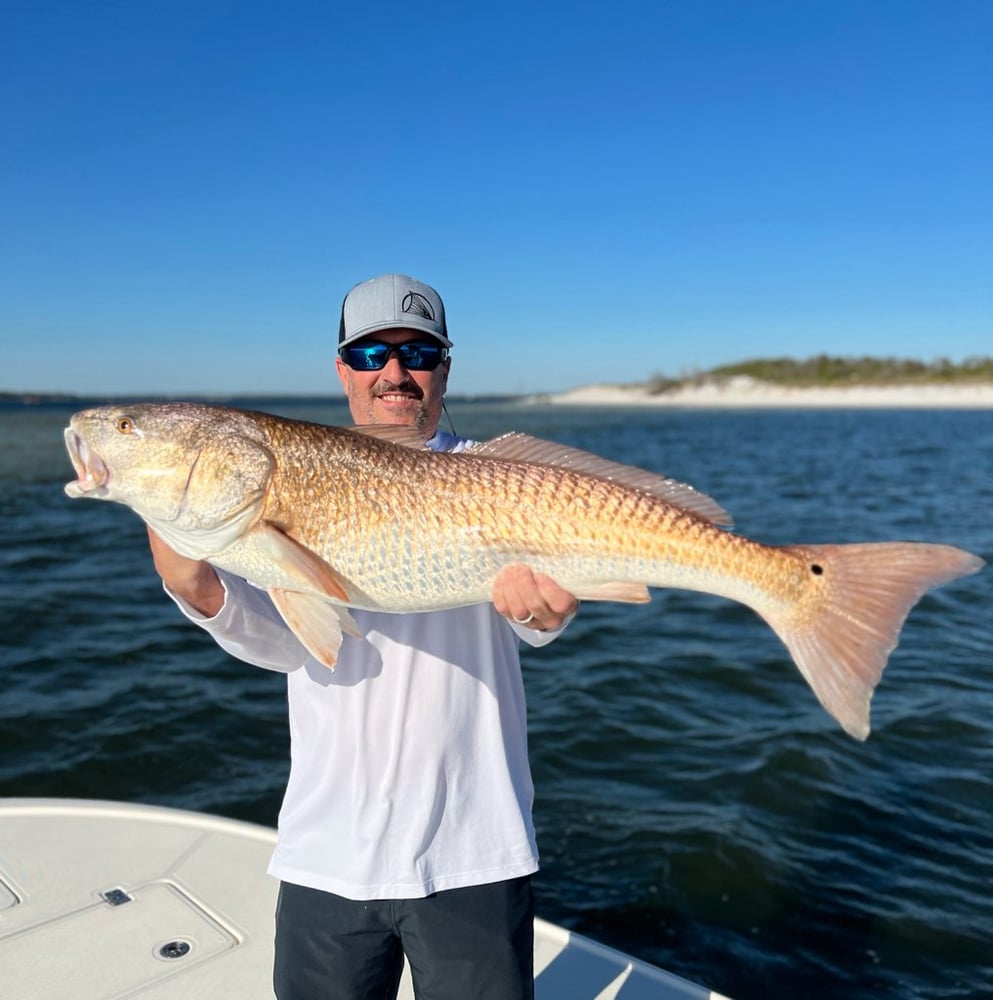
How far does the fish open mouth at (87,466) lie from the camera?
295 cm

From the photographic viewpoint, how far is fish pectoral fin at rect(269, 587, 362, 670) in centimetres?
277

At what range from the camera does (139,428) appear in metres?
2.98

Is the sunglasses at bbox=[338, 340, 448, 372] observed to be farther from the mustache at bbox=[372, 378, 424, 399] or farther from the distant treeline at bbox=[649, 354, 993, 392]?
the distant treeline at bbox=[649, 354, 993, 392]

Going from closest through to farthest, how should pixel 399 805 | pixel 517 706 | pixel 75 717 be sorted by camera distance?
pixel 399 805
pixel 517 706
pixel 75 717

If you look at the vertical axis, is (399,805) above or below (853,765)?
above

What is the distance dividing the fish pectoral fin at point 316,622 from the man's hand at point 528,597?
50cm

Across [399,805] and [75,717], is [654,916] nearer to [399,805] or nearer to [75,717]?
[399,805]

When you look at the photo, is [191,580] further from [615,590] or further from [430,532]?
[615,590]

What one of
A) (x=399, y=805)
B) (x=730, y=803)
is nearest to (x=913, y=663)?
(x=730, y=803)

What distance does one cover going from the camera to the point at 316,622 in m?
2.81

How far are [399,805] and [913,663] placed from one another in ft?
29.7

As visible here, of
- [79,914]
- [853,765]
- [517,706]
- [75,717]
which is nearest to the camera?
[517,706]

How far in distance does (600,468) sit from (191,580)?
1.47 metres

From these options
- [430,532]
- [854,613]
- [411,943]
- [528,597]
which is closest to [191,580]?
[430,532]
